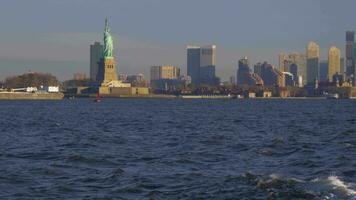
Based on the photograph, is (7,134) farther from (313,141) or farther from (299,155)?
(299,155)

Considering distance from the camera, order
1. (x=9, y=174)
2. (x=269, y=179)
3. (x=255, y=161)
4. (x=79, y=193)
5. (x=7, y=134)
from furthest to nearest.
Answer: (x=7, y=134) → (x=255, y=161) → (x=9, y=174) → (x=269, y=179) → (x=79, y=193)

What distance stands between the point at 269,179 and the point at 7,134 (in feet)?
115

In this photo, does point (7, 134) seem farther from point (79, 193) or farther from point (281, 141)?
point (79, 193)

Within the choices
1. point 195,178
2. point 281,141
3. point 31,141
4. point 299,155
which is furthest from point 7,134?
point 195,178

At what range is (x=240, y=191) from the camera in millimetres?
29312

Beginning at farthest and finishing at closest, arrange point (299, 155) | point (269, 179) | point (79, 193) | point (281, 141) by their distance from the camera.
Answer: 1. point (281, 141)
2. point (299, 155)
3. point (269, 179)
4. point (79, 193)

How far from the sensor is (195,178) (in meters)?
32.9

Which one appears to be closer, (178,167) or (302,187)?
(302,187)

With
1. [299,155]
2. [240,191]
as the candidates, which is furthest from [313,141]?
[240,191]

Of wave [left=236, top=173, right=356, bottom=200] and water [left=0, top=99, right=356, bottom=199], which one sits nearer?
wave [left=236, top=173, right=356, bottom=200]

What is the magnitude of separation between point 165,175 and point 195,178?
5.30 feet

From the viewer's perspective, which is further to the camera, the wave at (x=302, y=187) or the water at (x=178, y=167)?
the water at (x=178, y=167)

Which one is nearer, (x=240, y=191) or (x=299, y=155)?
(x=240, y=191)

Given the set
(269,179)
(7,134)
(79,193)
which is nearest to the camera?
(79,193)
